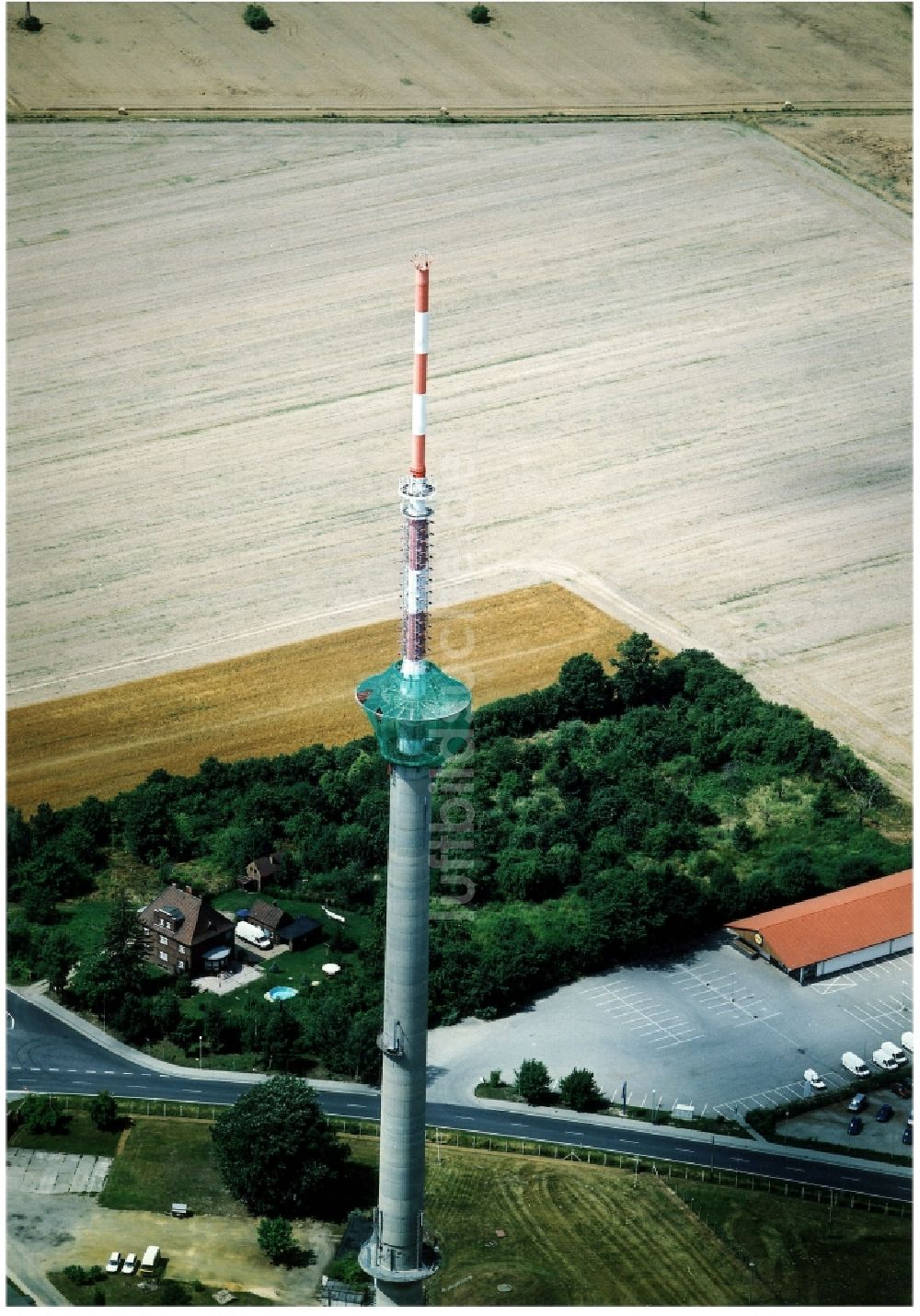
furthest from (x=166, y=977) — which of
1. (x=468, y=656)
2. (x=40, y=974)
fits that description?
(x=468, y=656)

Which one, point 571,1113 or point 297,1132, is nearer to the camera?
point 297,1132

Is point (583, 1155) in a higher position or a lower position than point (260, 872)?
lower

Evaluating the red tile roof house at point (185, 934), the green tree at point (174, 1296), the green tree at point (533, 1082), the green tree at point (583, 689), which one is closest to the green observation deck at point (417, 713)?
the green tree at point (174, 1296)

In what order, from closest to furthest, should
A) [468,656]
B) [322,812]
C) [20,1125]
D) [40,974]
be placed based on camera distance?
[20,1125]
[40,974]
[322,812]
[468,656]

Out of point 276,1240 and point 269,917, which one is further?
point 269,917

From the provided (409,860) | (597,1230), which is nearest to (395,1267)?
(597,1230)

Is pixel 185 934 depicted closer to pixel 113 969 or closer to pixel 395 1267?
pixel 113 969

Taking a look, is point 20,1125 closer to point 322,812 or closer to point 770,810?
point 322,812
